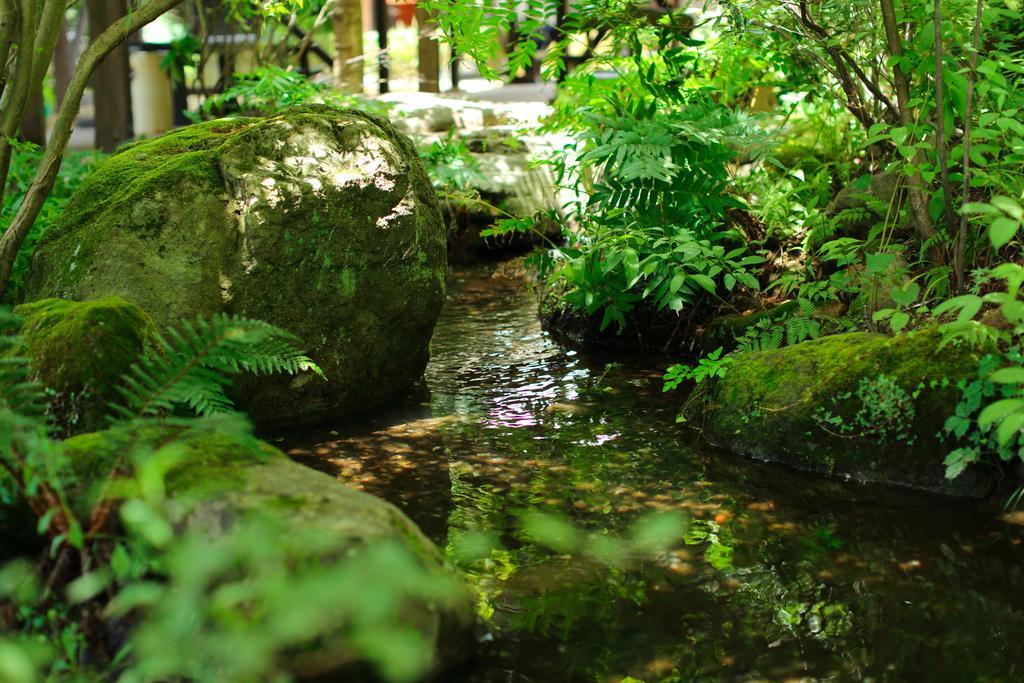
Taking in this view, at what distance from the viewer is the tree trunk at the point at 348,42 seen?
11.8m

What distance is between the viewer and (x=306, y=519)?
2588 mm

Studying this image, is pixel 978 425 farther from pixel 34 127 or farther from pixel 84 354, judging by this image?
pixel 34 127

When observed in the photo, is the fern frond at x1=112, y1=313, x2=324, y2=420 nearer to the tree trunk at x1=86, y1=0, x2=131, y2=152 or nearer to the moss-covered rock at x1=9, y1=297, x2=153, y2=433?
the moss-covered rock at x1=9, y1=297, x2=153, y2=433

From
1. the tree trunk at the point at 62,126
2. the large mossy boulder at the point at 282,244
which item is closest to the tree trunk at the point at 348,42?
the large mossy boulder at the point at 282,244

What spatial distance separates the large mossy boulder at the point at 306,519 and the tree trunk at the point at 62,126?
→ 2472 mm

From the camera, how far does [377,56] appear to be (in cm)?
1175

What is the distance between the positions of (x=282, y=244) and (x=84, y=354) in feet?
5.08

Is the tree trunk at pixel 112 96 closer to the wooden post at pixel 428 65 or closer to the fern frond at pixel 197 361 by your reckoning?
the wooden post at pixel 428 65

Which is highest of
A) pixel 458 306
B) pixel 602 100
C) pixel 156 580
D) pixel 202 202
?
pixel 602 100

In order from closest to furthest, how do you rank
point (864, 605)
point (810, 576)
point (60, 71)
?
point (864, 605)
point (810, 576)
point (60, 71)

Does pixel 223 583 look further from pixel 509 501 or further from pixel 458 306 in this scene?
pixel 458 306

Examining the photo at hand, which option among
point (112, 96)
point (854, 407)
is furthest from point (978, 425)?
point (112, 96)

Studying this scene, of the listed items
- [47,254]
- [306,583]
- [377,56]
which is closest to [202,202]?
[47,254]

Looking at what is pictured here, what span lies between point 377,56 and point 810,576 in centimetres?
956
